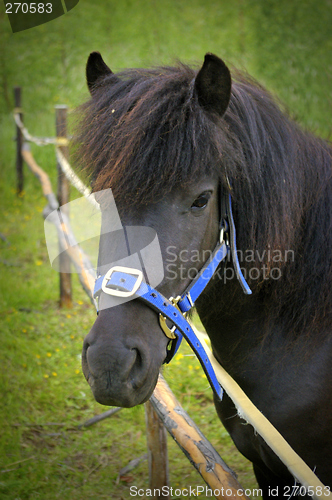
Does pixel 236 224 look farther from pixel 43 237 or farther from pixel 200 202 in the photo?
pixel 43 237

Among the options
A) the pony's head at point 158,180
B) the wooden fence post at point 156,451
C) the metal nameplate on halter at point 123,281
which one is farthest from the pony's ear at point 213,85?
the wooden fence post at point 156,451

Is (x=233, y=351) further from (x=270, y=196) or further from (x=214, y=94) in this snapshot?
(x=214, y=94)

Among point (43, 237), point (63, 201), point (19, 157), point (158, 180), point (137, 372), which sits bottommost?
point (43, 237)

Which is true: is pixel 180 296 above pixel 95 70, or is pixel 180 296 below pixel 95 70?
below

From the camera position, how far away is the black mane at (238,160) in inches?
55.8

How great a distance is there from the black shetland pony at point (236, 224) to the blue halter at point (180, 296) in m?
0.04

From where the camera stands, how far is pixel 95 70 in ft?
6.08

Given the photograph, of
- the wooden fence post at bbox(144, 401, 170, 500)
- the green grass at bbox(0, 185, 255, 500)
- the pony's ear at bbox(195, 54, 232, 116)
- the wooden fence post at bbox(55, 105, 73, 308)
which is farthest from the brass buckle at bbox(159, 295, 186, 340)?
A: the wooden fence post at bbox(55, 105, 73, 308)

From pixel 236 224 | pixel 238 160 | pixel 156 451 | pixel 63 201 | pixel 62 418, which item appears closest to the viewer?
pixel 238 160

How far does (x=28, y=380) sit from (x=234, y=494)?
9.23 ft

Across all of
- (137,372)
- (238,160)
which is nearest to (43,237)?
(238,160)

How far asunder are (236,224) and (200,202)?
26 cm

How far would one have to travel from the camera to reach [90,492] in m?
2.84

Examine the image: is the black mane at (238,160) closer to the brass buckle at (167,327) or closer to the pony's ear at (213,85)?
the pony's ear at (213,85)
